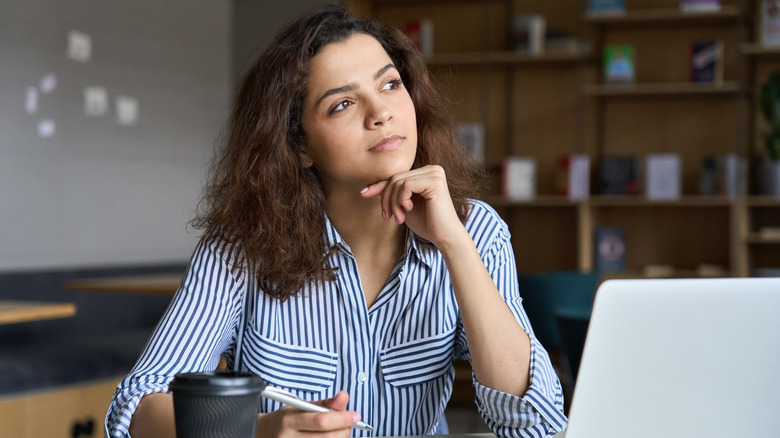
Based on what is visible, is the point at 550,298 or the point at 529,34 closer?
the point at 550,298

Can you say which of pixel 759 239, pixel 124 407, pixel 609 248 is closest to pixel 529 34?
pixel 609 248

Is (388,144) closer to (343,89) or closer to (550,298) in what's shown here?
(343,89)

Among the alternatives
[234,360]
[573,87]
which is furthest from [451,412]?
[234,360]

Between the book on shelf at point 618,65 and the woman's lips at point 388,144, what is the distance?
13.4 feet

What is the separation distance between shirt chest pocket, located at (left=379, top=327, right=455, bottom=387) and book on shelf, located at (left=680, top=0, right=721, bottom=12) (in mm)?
4146

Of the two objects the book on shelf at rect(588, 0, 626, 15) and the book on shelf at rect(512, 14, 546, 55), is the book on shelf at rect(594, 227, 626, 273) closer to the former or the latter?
the book on shelf at rect(512, 14, 546, 55)

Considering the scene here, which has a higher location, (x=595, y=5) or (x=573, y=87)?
(x=595, y=5)

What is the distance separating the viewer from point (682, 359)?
845 mm

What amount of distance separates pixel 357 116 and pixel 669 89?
4.03m

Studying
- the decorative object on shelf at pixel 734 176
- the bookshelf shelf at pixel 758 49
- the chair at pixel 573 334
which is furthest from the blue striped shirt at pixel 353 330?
the bookshelf shelf at pixel 758 49

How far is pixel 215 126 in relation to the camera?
5922mm

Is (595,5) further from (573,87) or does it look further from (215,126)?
(215,126)

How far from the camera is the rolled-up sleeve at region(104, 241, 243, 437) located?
1278 mm

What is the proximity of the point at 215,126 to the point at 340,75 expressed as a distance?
457cm
